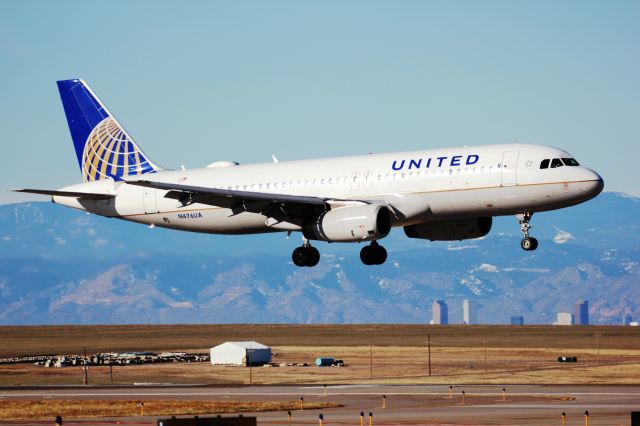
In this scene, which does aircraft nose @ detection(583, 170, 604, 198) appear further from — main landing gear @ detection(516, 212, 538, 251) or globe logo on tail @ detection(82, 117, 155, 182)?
globe logo on tail @ detection(82, 117, 155, 182)

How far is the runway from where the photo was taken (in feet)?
184

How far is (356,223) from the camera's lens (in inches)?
2682

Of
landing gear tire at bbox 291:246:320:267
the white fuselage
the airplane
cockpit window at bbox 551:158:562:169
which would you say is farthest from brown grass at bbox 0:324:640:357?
cockpit window at bbox 551:158:562:169

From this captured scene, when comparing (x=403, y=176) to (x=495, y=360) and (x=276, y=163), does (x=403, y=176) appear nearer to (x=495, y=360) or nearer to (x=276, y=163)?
(x=276, y=163)

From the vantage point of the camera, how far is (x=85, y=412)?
A: 6450 cm

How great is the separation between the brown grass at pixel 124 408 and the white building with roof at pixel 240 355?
4086 cm

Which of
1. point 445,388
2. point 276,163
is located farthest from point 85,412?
A: point 445,388

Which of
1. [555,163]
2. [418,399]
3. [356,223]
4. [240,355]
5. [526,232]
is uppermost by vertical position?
[555,163]

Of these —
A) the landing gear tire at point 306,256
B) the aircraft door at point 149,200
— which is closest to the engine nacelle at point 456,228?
the landing gear tire at point 306,256

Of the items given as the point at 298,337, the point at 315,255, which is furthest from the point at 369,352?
the point at 315,255

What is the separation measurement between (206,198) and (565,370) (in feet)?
132

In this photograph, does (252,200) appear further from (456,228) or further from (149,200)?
(456,228)

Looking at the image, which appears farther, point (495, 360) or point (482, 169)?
point (495, 360)

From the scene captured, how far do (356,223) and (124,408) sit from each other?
15432mm
